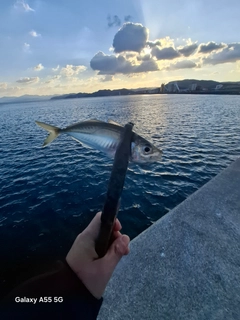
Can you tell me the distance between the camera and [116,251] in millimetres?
2170

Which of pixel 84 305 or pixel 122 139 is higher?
pixel 122 139

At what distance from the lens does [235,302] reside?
13.6 feet

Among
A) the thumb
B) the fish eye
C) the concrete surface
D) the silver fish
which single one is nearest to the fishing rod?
the silver fish

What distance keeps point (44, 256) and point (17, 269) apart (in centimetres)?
106

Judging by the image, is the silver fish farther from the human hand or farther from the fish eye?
the human hand

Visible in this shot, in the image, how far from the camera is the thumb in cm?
212

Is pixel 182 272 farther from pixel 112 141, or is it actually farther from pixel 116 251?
pixel 112 141

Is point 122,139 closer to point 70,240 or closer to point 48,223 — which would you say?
point 70,240

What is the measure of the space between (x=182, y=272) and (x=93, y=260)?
3.86 m

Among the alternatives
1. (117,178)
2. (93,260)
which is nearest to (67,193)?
(93,260)

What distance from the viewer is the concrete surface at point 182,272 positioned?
4074 millimetres

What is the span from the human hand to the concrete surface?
9.50 feet

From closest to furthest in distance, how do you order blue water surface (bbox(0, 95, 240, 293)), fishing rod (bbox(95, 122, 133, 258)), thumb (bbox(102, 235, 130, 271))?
fishing rod (bbox(95, 122, 133, 258)) → thumb (bbox(102, 235, 130, 271)) → blue water surface (bbox(0, 95, 240, 293))

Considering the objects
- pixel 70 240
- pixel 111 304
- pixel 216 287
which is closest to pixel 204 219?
pixel 216 287
